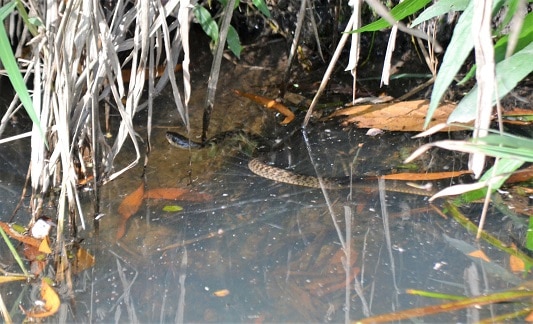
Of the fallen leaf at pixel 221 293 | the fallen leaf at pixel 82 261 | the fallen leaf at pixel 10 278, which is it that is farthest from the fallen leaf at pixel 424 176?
the fallen leaf at pixel 10 278

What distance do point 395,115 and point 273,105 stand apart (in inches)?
25.9

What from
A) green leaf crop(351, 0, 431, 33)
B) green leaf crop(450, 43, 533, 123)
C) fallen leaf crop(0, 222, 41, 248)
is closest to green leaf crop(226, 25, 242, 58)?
green leaf crop(351, 0, 431, 33)

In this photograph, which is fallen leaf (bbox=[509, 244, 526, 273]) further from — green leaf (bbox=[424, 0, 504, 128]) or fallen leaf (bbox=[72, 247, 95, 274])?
fallen leaf (bbox=[72, 247, 95, 274])

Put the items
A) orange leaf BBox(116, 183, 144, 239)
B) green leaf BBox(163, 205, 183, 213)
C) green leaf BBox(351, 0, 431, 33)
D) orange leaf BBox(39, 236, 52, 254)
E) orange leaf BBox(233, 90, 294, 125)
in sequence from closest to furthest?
green leaf BBox(351, 0, 431, 33) < orange leaf BBox(39, 236, 52, 254) < orange leaf BBox(116, 183, 144, 239) < green leaf BBox(163, 205, 183, 213) < orange leaf BBox(233, 90, 294, 125)

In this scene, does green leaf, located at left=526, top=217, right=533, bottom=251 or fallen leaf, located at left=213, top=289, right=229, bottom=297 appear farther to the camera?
green leaf, located at left=526, top=217, right=533, bottom=251

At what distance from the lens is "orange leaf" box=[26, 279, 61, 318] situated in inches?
81.0

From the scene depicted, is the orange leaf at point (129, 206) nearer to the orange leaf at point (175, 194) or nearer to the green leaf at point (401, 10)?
the orange leaf at point (175, 194)

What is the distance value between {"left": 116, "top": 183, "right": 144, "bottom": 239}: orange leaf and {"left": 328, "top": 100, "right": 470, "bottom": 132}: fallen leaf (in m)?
1.10

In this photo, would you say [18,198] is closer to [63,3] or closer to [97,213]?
[97,213]

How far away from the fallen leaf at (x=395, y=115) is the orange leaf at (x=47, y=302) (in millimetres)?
1664

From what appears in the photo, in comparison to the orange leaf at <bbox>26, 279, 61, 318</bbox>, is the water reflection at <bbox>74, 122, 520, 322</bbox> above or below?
above

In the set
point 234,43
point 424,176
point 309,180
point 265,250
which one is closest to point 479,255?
point 424,176

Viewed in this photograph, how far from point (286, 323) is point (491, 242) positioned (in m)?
0.79

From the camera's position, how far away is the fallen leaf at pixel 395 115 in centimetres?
316
